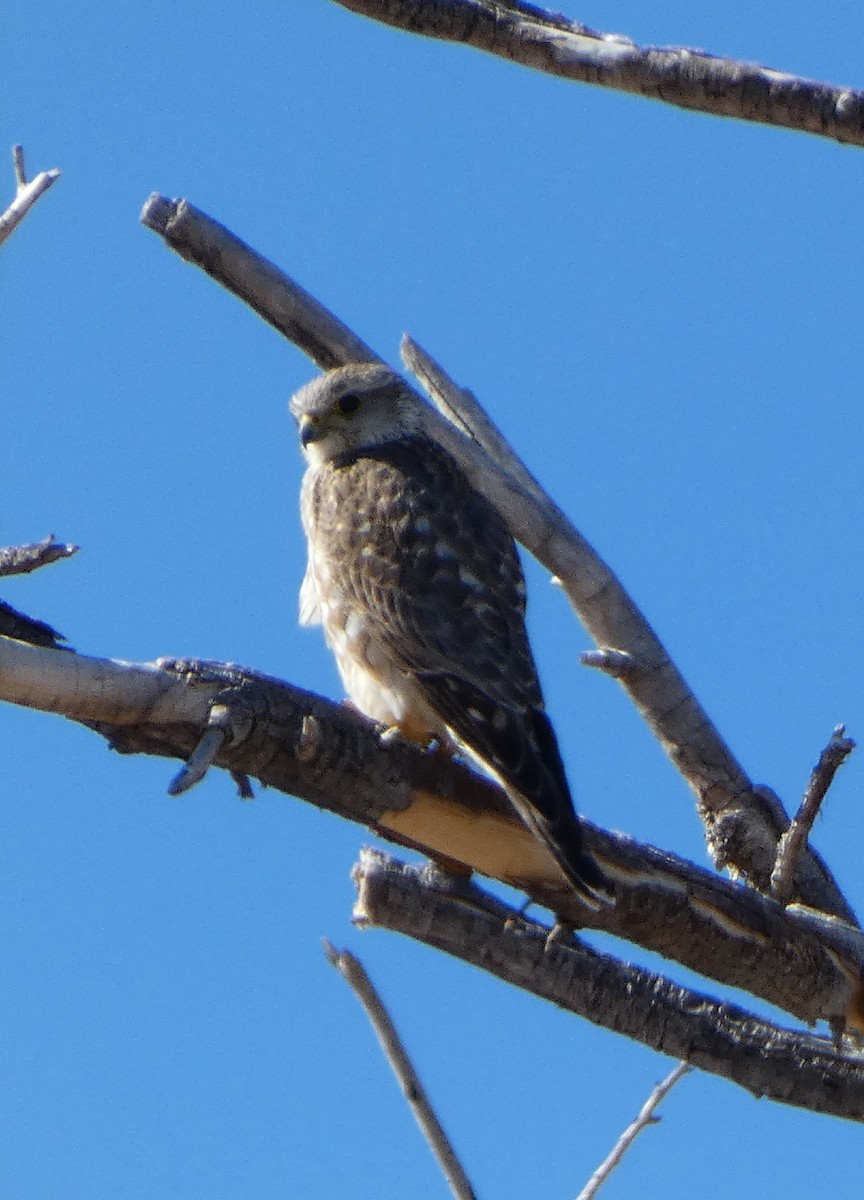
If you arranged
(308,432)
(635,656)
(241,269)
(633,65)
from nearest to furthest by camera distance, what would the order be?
(633,65), (241,269), (635,656), (308,432)

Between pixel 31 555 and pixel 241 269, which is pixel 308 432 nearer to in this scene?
pixel 241 269

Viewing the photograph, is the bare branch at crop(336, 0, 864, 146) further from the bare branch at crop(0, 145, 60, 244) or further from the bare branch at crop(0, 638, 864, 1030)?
the bare branch at crop(0, 638, 864, 1030)

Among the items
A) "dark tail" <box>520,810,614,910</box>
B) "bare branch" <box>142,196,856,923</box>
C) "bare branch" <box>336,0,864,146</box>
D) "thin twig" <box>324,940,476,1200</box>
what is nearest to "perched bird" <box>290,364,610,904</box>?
"dark tail" <box>520,810,614,910</box>

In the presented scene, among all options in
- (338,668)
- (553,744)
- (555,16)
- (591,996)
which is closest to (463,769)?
(553,744)

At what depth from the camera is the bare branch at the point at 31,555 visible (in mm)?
2982

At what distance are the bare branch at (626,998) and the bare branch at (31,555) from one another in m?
0.80

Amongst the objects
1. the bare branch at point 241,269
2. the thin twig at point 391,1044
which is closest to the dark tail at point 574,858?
the thin twig at point 391,1044

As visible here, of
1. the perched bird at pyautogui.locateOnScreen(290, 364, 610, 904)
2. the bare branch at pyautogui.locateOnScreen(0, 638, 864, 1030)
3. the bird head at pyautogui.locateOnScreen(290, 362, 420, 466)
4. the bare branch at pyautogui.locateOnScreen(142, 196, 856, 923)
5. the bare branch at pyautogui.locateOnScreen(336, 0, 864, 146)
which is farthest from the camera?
the bird head at pyautogui.locateOnScreen(290, 362, 420, 466)

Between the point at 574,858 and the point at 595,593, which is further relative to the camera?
the point at 595,593

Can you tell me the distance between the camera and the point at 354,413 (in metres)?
5.17

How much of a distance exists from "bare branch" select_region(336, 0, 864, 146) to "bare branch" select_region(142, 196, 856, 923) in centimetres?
141

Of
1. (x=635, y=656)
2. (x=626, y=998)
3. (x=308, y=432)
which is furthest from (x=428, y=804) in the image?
(x=308, y=432)

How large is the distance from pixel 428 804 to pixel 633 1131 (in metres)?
0.75

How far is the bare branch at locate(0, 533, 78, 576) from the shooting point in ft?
9.78
